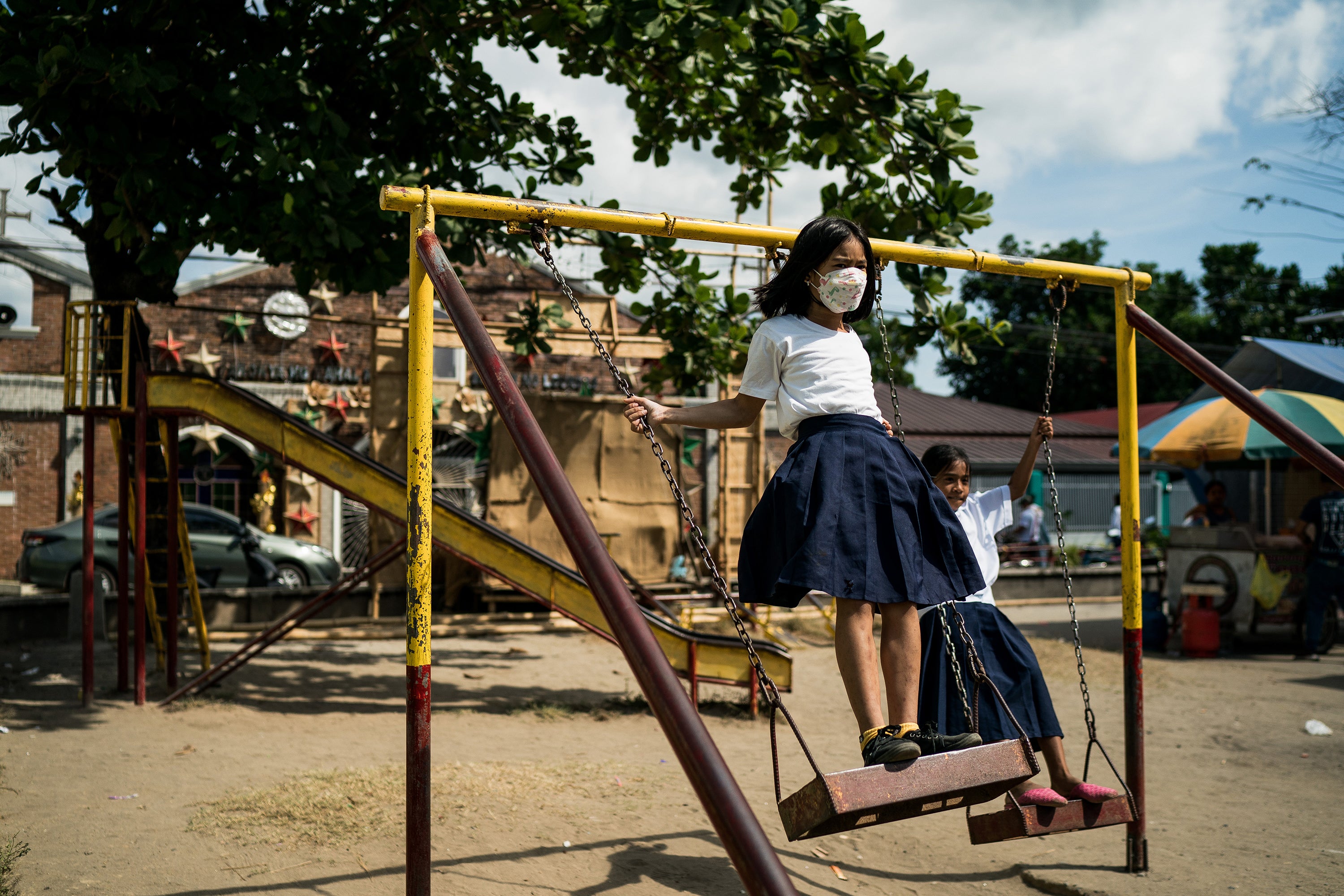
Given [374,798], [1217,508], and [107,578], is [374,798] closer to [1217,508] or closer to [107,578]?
[1217,508]

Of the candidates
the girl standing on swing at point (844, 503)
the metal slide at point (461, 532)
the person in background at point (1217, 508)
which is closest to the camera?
the girl standing on swing at point (844, 503)

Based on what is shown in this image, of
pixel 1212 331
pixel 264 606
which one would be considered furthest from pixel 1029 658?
pixel 1212 331

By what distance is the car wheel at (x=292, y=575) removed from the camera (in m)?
14.5

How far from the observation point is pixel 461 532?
6867 millimetres

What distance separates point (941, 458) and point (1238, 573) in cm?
819

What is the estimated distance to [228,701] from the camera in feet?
24.5

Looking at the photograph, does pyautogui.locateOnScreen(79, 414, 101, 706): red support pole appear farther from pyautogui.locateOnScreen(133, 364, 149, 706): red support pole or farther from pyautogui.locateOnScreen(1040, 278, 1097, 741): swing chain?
pyautogui.locateOnScreen(1040, 278, 1097, 741): swing chain

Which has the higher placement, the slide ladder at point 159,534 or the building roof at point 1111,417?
the building roof at point 1111,417

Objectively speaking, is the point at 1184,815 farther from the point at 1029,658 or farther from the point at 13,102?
the point at 13,102

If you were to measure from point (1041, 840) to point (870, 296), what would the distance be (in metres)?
2.95

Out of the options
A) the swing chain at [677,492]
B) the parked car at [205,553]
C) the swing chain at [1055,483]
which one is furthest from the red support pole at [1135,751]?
the parked car at [205,553]

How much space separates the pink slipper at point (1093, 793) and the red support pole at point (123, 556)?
6506 mm

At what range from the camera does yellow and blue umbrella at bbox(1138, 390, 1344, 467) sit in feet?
34.2

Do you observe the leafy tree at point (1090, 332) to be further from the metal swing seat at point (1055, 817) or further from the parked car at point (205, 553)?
the metal swing seat at point (1055, 817)
